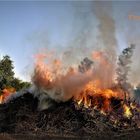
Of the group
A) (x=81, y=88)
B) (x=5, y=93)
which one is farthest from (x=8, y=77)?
(x=81, y=88)

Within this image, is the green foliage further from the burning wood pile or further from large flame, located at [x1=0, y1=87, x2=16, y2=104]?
the burning wood pile

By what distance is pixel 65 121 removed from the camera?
3372 cm

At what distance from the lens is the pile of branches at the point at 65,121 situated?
3241 cm

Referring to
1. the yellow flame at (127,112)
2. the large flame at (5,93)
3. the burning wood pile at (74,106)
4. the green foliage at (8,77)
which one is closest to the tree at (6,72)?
the green foliage at (8,77)

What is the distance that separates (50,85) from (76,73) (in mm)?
3394

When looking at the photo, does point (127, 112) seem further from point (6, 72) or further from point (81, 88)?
point (6, 72)

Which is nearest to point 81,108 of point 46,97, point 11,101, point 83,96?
point 83,96

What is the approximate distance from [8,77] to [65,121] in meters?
43.1

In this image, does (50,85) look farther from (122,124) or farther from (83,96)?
(122,124)

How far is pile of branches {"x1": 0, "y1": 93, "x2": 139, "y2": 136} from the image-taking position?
3241 centimetres

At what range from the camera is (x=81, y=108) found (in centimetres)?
3528

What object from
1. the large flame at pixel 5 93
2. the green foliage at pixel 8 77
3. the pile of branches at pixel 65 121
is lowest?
the pile of branches at pixel 65 121

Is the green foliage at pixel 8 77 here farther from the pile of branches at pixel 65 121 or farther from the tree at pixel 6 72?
the pile of branches at pixel 65 121

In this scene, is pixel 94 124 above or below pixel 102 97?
below
